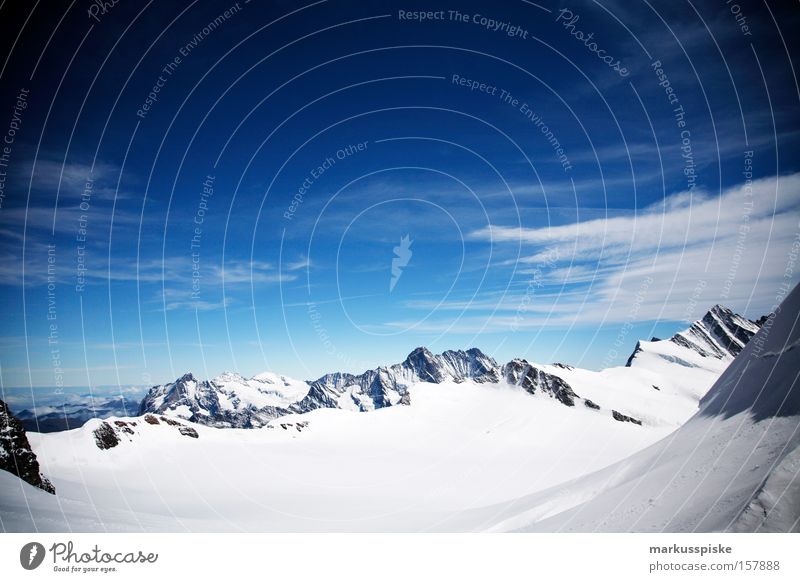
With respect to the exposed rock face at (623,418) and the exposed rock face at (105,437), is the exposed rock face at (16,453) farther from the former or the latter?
the exposed rock face at (623,418)

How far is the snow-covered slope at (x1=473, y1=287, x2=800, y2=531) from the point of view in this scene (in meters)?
10.8

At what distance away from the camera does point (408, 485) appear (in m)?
54.1

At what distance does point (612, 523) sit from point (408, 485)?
1715 inches

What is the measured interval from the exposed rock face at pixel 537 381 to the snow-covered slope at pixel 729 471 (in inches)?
4370

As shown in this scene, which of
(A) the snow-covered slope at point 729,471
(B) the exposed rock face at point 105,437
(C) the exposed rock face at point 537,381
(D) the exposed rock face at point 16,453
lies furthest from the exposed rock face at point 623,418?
(D) the exposed rock face at point 16,453

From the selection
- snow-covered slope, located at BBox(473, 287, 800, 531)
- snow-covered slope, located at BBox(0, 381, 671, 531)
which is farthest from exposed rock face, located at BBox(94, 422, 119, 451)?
snow-covered slope, located at BBox(473, 287, 800, 531)

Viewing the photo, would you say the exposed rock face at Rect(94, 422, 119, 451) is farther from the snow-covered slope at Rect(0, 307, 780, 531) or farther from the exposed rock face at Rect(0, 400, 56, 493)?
the exposed rock face at Rect(0, 400, 56, 493)

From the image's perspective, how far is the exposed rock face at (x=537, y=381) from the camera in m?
125
